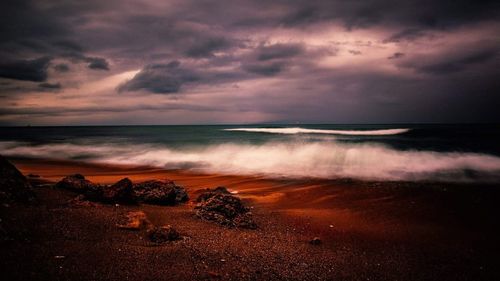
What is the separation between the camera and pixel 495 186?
9352 mm

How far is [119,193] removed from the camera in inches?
211

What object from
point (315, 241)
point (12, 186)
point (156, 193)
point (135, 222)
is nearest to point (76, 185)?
point (12, 186)

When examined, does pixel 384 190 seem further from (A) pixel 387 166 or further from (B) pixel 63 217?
(B) pixel 63 217

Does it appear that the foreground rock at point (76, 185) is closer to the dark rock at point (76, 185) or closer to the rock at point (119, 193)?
the dark rock at point (76, 185)

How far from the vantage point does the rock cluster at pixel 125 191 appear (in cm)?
535

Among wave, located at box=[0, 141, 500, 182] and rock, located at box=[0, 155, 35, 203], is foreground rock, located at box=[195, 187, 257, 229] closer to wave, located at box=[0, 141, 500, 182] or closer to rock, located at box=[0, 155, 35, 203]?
rock, located at box=[0, 155, 35, 203]

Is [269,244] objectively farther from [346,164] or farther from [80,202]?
[346,164]

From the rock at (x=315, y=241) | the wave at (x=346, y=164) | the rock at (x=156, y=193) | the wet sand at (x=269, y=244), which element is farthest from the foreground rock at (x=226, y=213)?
the wave at (x=346, y=164)

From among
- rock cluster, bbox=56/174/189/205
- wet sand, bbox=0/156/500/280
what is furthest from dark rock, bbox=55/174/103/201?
wet sand, bbox=0/156/500/280

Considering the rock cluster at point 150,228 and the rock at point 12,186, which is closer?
the rock cluster at point 150,228

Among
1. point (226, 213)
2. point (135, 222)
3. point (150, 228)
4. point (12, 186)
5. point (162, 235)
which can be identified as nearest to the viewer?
point (162, 235)

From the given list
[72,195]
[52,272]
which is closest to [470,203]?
[52,272]

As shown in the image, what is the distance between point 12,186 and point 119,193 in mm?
1630

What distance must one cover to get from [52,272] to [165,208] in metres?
3.00
